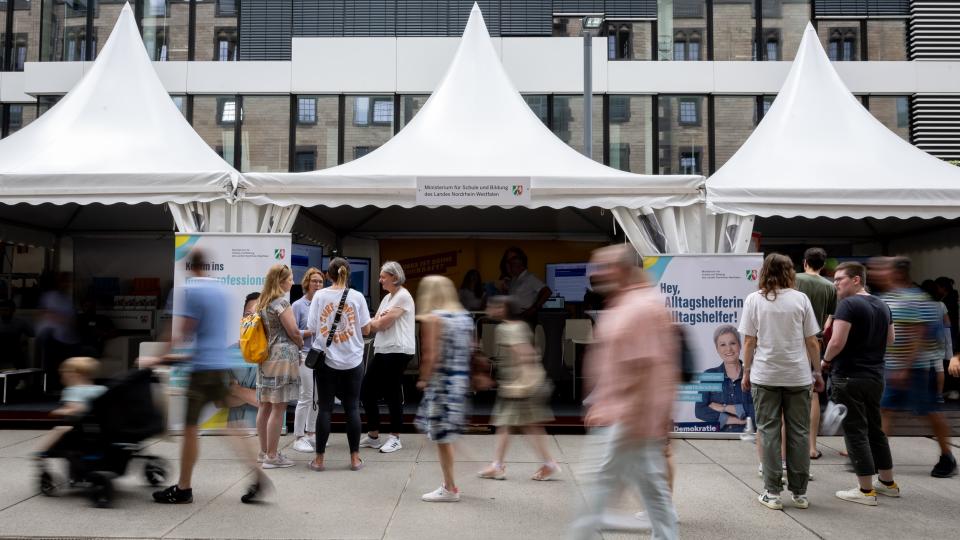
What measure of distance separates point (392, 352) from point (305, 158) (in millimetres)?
8675

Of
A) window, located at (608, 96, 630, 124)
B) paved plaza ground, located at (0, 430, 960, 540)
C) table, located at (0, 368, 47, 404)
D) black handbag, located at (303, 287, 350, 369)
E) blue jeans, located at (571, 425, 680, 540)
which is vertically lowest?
paved plaza ground, located at (0, 430, 960, 540)

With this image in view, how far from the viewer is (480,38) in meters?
9.66

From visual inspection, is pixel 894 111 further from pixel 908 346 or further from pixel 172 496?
pixel 172 496

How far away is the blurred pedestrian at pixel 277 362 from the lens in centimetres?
562

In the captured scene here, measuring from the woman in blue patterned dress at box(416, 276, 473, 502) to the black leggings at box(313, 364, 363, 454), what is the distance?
98 centimetres

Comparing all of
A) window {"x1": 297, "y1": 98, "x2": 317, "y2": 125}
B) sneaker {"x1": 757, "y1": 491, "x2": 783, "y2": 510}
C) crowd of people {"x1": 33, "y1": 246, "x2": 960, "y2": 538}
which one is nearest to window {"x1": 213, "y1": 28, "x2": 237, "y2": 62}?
window {"x1": 297, "y1": 98, "x2": 317, "y2": 125}

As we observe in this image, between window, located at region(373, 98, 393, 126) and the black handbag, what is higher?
window, located at region(373, 98, 393, 126)

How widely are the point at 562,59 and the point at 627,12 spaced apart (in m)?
1.75

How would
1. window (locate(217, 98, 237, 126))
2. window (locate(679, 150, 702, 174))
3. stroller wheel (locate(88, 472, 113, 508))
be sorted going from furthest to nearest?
window (locate(217, 98, 237, 126)) < window (locate(679, 150, 702, 174)) < stroller wheel (locate(88, 472, 113, 508))

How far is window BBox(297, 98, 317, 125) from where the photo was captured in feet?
46.1

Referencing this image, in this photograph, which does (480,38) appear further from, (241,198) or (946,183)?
(946,183)

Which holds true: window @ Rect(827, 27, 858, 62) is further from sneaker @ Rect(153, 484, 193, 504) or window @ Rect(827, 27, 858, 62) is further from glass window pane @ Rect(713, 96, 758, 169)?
sneaker @ Rect(153, 484, 193, 504)

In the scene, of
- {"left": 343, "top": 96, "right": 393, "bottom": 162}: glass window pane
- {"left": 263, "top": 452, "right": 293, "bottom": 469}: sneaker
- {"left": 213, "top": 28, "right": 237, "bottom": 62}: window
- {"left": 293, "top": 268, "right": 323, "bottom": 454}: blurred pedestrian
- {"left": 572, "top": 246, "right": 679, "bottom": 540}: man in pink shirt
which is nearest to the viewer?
{"left": 572, "top": 246, "right": 679, "bottom": 540}: man in pink shirt

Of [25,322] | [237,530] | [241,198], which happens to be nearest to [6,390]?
[25,322]
